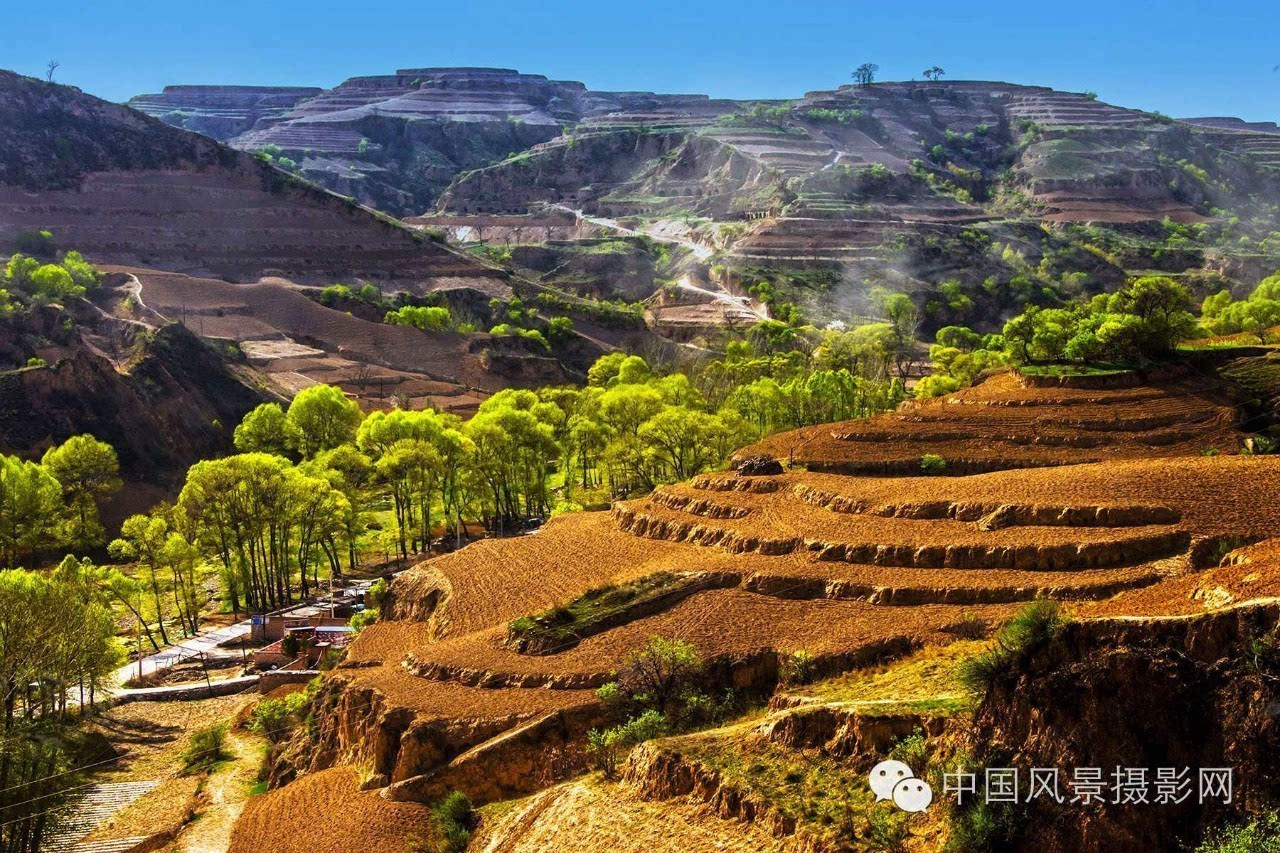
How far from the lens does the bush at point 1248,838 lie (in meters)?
16.4

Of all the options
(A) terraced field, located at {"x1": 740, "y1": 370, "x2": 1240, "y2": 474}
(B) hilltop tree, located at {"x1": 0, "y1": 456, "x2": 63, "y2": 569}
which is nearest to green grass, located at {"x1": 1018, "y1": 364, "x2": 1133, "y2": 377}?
(A) terraced field, located at {"x1": 740, "y1": 370, "x2": 1240, "y2": 474}

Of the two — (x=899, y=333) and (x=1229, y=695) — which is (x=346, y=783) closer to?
(x=1229, y=695)

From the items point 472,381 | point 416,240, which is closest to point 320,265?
point 416,240

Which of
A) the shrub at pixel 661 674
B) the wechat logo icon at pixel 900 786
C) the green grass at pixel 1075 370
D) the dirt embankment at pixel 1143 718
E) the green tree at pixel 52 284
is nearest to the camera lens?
the dirt embankment at pixel 1143 718

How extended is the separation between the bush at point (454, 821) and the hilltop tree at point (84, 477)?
50545mm

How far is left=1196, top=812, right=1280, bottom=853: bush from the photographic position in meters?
16.4

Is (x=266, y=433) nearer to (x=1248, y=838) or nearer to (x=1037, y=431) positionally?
(x=1037, y=431)

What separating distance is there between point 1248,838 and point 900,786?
18.0 feet

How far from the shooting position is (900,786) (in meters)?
20.5

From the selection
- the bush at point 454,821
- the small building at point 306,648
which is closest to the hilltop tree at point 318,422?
the small building at point 306,648

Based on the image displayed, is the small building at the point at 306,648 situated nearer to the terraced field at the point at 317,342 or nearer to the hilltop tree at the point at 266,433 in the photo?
the hilltop tree at the point at 266,433

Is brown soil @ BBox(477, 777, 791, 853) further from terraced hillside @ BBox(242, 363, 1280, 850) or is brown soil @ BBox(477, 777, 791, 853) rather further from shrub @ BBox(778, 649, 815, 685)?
shrub @ BBox(778, 649, 815, 685)

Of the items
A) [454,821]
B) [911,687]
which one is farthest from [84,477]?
[911,687]

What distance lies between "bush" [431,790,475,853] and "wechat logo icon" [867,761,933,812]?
10.4 meters
